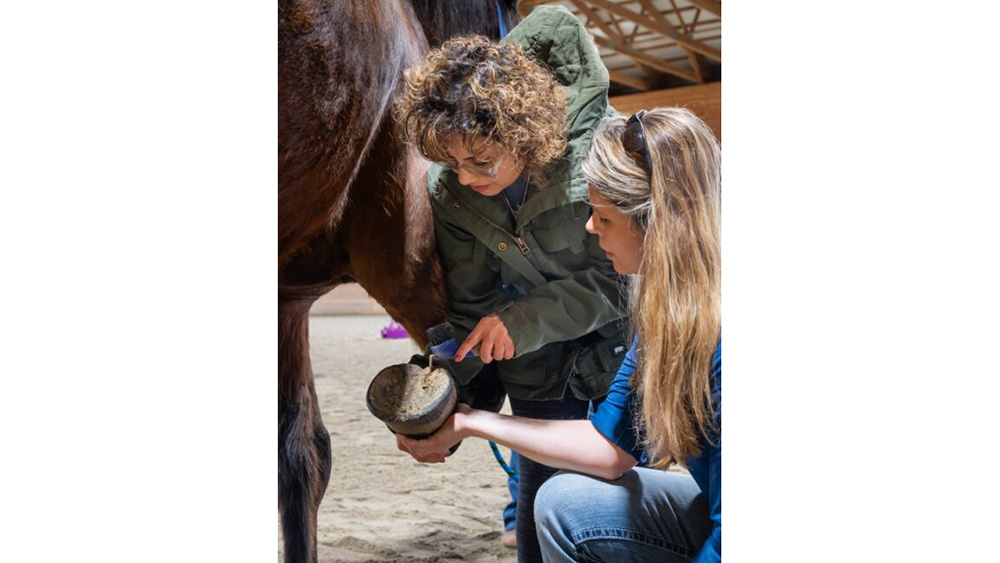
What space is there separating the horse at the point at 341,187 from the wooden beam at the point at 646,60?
0.55 feet

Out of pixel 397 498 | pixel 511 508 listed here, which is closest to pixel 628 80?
pixel 511 508

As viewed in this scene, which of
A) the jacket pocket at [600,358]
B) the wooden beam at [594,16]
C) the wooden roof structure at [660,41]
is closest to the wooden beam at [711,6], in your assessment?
the wooden roof structure at [660,41]

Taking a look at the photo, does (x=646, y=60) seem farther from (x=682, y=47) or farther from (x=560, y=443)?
(x=560, y=443)

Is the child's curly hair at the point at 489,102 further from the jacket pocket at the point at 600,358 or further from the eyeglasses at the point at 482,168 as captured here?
the jacket pocket at the point at 600,358

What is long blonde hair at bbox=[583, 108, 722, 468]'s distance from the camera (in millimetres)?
854

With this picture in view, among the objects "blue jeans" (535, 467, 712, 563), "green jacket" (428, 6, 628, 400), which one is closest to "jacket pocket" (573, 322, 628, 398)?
"green jacket" (428, 6, 628, 400)

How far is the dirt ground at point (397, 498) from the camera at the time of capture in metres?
1.35

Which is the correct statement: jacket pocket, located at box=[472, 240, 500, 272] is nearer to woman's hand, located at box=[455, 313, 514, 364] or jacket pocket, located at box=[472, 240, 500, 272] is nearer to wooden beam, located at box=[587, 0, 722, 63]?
woman's hand, located at box=[455, 313, 514, 364]

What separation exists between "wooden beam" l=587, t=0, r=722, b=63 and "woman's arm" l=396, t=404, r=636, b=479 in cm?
45

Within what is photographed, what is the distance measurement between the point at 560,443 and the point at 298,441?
59 centimetres
